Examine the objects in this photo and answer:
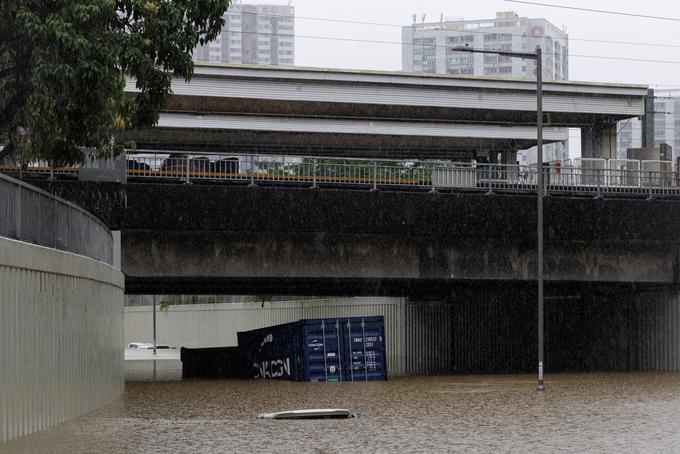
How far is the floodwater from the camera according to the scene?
51.4 feet

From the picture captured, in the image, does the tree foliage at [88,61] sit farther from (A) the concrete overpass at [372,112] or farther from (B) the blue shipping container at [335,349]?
(A) the concrete overpass at [372,112]

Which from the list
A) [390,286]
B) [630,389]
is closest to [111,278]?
[630,389]

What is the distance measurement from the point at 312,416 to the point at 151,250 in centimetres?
1461

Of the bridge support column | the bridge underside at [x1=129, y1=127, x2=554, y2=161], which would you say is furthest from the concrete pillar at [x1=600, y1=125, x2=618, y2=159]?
the bridge underside at [x1=129, y1=127, x2=554, y2=161]

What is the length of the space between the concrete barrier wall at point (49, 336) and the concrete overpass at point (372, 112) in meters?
24.6

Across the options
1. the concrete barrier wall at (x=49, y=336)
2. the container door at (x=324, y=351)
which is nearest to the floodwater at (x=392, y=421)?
the concrete barrier wall at (x=49, y=336)

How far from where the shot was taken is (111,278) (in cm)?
2584

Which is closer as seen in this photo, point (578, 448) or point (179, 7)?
point (578, 448)

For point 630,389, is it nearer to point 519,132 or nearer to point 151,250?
point 151,250

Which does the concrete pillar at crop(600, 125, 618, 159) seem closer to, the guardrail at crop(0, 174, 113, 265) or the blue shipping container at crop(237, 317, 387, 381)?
the blue shipping container at crop(237, 317, 387, 381)

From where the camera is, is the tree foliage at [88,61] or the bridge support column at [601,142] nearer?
the tree foliage at [88,61]

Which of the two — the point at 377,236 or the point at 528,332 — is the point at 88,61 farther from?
the point at 528,332

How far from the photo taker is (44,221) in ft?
61.7

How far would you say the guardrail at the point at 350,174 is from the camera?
3522 centimetres
